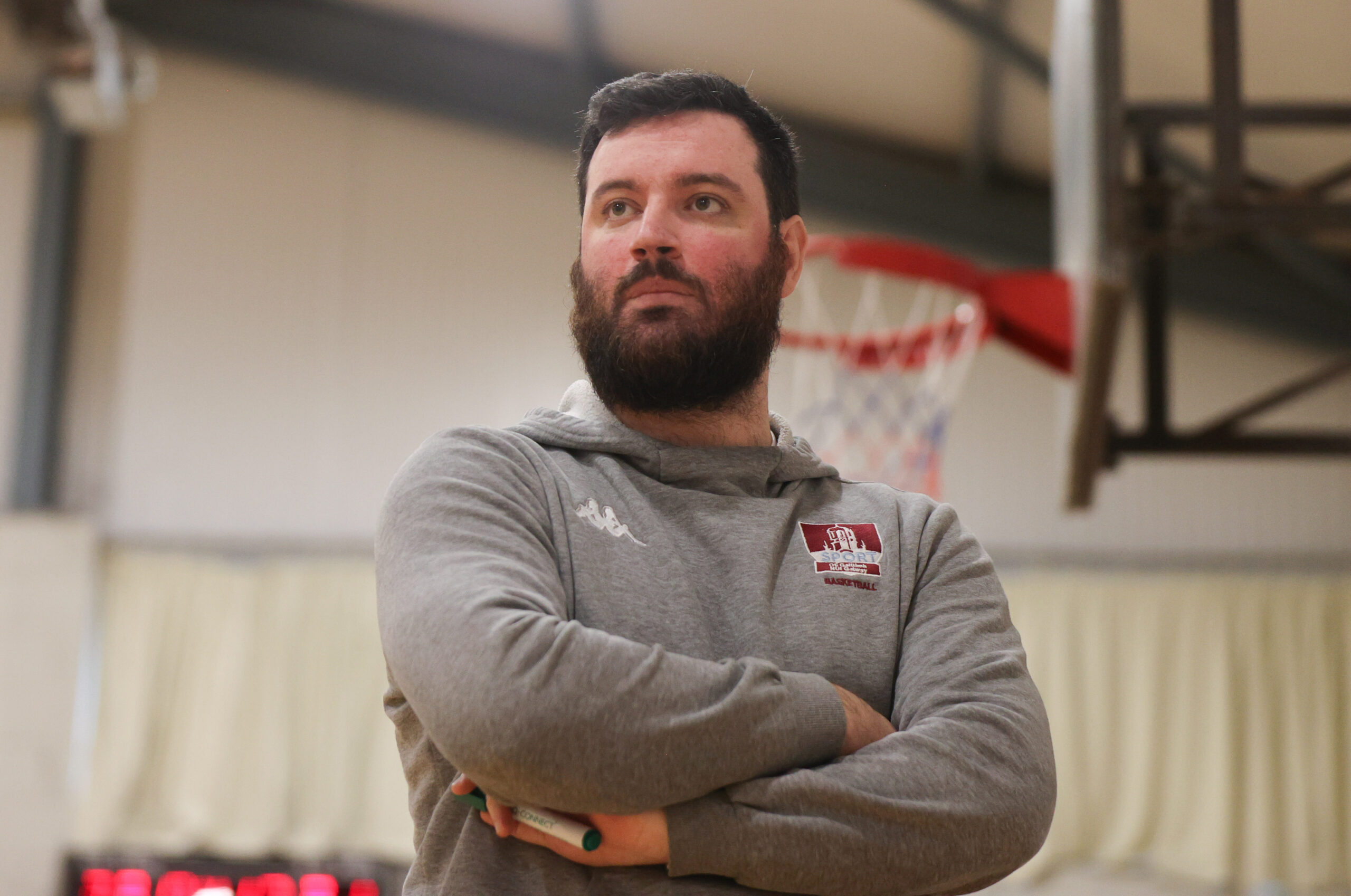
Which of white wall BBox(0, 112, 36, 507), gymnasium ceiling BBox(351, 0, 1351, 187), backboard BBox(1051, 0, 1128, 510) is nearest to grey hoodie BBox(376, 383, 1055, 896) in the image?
backboard BBox(1051, 0, 1128, 510)

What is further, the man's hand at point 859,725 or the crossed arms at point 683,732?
the man's hand at point 859,725

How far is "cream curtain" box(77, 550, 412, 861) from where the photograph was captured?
6570mm

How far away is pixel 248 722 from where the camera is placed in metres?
6.70

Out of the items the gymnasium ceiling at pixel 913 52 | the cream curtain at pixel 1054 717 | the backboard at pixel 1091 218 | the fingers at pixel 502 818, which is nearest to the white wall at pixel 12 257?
the cream curtain at pixel 1054 717

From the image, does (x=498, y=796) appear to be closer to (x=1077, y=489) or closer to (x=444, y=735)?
(x=444, y=735)

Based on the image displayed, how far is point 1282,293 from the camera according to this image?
699cm

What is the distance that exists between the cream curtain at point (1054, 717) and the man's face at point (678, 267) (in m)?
5.21

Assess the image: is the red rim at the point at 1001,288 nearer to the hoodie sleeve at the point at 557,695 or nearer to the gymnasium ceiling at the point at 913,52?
the gymnasium ceiling at the point at 913,52

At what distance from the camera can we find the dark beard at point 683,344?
1448 millimetres

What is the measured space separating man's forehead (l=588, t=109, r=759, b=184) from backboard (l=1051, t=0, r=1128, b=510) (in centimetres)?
185

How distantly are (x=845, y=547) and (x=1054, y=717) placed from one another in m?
5.35

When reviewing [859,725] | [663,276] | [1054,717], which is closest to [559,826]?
[859,725]

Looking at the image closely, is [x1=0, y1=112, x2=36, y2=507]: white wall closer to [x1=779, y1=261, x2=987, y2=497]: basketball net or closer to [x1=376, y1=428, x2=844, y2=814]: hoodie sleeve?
[x1=779, y1=261, x2=987, y2=497]: basketball net

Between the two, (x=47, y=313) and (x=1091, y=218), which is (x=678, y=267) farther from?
(x=47, y=313)
